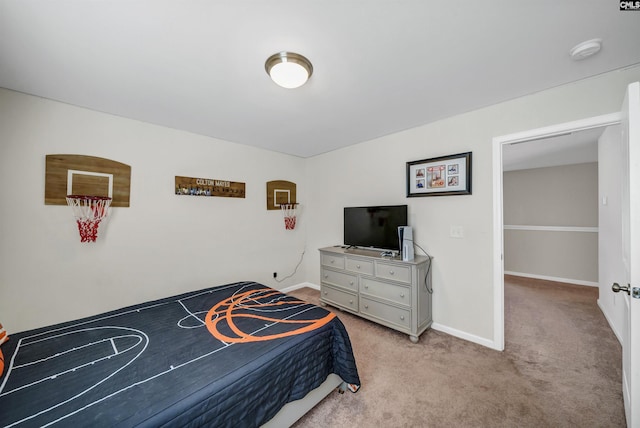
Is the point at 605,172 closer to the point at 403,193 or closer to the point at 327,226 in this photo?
the point at 403,193

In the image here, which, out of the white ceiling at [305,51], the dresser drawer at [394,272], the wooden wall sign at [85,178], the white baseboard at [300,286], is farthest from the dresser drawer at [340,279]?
the wooden wall sign at [85,178]

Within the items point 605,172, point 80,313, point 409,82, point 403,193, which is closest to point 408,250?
point 403,193

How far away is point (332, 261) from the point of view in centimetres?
324

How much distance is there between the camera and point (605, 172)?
9.50ft

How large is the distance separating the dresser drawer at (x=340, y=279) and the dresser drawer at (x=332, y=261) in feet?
0.29

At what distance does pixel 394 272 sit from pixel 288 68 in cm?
218

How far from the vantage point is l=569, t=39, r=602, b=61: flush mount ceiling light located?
4.77 ft

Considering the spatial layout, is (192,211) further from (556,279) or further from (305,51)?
(556,279)

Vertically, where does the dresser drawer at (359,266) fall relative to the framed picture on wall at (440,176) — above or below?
below

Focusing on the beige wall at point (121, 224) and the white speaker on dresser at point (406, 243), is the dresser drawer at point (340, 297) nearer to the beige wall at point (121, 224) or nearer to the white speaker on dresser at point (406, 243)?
the white speaker on dresser at point (406, 243)

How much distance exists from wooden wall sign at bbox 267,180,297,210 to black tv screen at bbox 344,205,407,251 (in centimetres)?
112

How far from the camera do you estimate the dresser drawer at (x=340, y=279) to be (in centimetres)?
297

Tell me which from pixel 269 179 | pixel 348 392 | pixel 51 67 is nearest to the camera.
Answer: pixel 51 67

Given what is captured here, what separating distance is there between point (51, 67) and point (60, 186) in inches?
41.4
